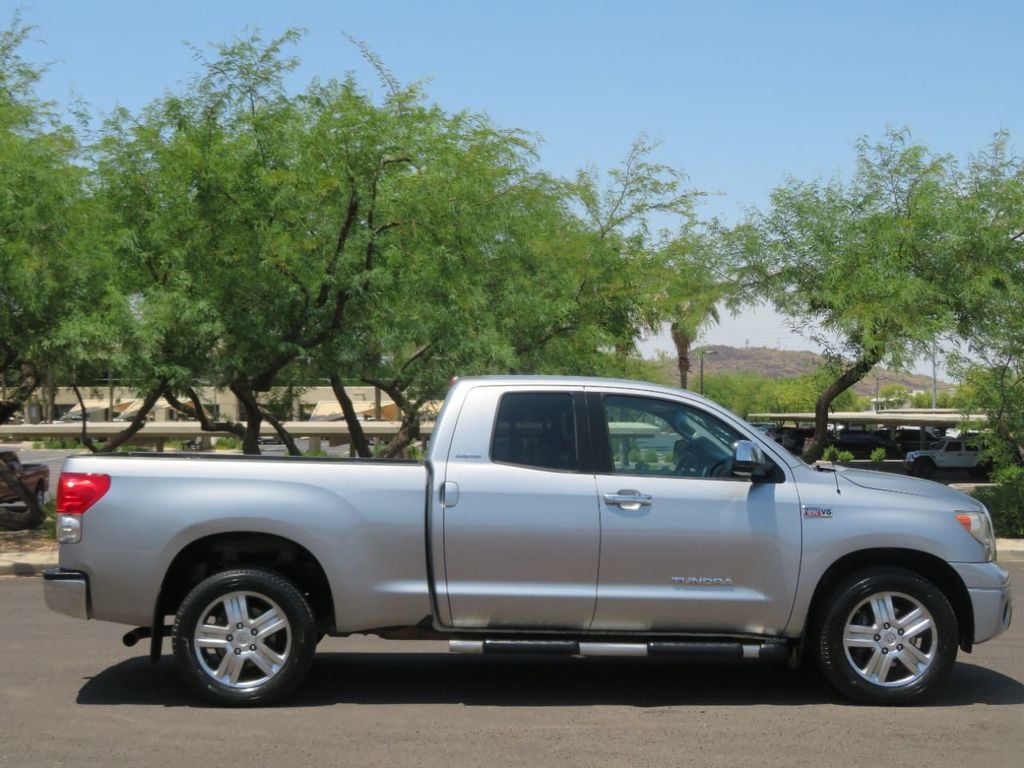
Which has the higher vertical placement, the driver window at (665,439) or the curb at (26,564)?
the driver window at (665,439)

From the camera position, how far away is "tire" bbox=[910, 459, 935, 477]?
4225 centimetres

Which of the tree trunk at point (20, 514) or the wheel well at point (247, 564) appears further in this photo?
the tree trunk at point (20, 514)

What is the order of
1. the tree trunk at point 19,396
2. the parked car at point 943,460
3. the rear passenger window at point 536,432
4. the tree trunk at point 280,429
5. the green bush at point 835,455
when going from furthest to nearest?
the green bush at point 835,455 → the parked car at point 943,460 → the tree trunk at point 280,429 → the tree trunk at point 19,396 → the rear passenger window at point 536,432

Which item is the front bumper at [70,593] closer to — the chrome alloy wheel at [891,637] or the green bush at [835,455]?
the chrome alloy wheel at [891,637]

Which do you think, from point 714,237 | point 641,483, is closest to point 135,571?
point 641,483

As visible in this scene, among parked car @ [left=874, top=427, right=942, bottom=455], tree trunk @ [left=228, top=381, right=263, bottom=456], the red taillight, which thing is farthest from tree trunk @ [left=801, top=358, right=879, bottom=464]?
parked car @ [left=874, top=427, right=942, bottom=455]

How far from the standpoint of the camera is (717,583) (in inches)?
289

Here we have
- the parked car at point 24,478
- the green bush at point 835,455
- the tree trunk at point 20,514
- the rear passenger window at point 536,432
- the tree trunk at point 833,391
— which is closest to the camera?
the rear passenger window at point 536,432

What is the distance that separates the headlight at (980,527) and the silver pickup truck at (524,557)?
1.0 inches

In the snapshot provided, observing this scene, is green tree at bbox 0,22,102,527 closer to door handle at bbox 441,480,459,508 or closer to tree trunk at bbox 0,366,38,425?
tree trunk at bbox 0,366,38,425

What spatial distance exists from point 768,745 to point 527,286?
51.0ft

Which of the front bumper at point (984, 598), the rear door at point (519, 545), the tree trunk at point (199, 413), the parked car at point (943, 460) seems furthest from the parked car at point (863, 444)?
the rear door at point (519, 545)

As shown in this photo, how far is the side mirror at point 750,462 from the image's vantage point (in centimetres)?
727

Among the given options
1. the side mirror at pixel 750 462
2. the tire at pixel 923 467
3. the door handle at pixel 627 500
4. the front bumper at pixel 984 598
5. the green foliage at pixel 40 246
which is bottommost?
the tire at pixel 923 467
